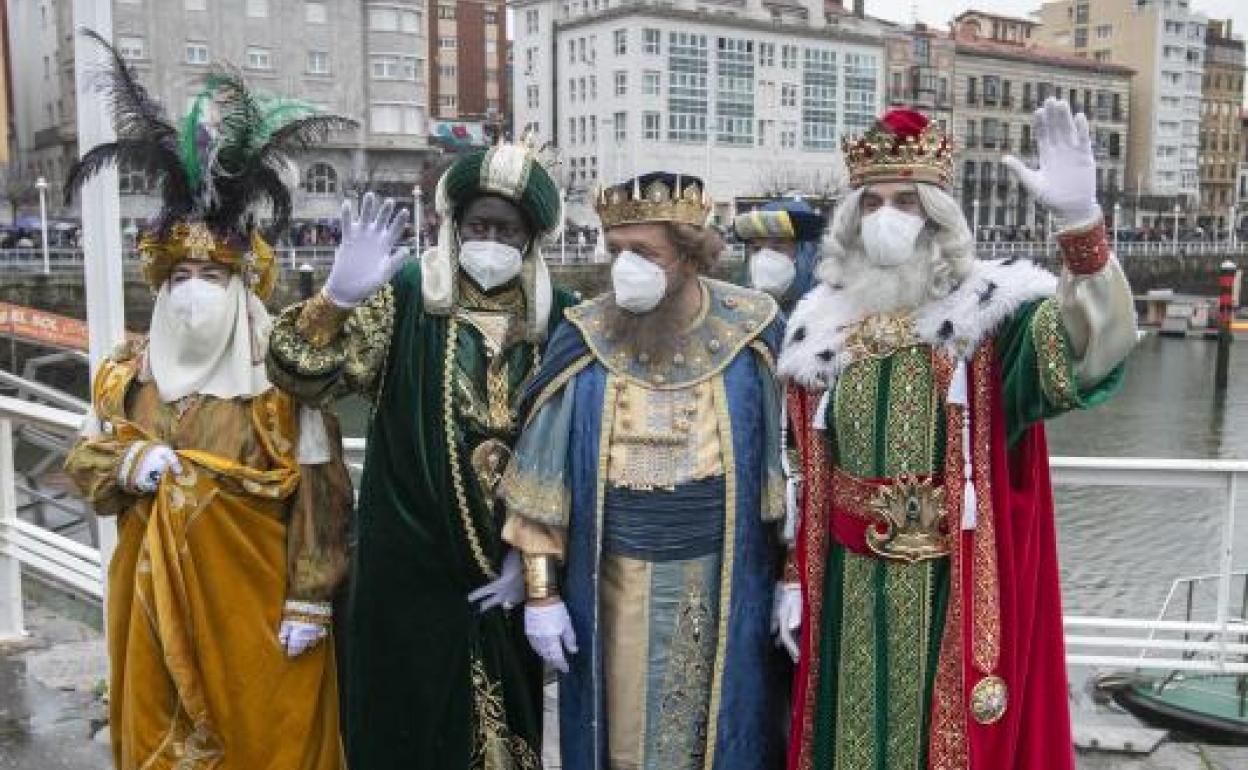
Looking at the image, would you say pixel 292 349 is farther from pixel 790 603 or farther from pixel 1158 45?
pixel 1158 45

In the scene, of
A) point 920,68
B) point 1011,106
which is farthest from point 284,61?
point 1011,106

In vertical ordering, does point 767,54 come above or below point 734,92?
above

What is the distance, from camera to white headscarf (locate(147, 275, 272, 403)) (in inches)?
123

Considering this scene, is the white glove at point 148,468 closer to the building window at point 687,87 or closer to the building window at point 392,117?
the building window at point 392,117

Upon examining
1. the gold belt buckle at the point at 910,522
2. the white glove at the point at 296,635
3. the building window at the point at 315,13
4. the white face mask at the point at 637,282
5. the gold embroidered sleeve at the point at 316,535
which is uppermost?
the building window at the point at 315,13

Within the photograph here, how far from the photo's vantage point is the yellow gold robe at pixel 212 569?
314cm

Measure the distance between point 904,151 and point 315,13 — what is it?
46.3 metres

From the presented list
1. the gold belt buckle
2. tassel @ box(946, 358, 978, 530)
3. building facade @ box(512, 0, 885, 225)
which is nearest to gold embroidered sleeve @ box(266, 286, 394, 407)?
the gold belt buckle

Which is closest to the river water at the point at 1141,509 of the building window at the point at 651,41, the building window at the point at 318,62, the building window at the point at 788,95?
the building window at the point at 318,62

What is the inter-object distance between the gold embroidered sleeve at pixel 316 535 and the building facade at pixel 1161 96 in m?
78.9

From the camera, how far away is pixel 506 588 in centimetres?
310

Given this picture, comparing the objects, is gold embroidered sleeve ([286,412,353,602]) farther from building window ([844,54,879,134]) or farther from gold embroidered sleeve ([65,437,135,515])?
building window ([844,54,879,134])

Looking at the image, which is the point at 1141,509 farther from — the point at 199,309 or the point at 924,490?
the point at 199,309

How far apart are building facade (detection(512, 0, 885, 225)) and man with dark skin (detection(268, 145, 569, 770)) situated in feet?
157
